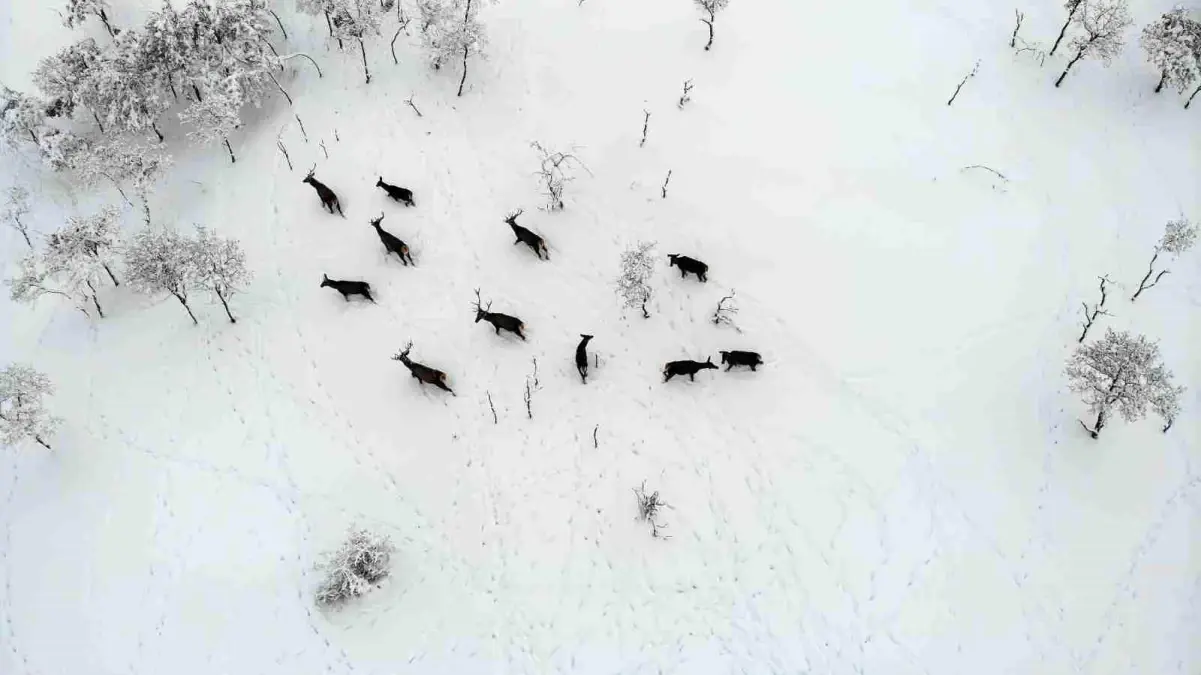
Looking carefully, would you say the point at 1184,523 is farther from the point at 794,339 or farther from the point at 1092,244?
the point at 794,339

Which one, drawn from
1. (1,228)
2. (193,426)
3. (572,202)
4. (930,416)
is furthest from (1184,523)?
(1,228)

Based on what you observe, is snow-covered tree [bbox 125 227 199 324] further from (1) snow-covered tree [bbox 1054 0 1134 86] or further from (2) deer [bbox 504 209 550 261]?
(1) snow-covered tree [bbox 1054 0 1134 86]

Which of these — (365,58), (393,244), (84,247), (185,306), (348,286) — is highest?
(365,58)

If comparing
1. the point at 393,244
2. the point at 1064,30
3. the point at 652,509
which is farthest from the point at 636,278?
the point at 1064,30

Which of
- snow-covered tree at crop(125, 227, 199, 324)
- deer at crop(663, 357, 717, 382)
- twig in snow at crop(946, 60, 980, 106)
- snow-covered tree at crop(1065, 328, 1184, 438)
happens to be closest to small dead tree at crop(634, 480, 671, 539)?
deer at crop(663, 357, 717, 382)

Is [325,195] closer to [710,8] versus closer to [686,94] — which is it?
[686,94]
